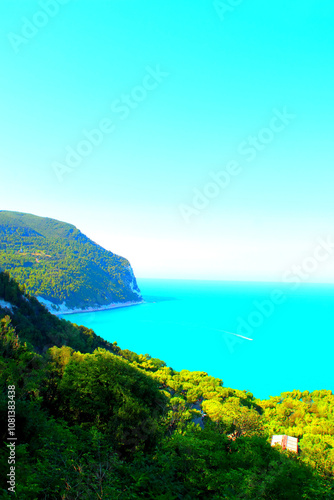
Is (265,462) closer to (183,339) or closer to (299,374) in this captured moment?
(299,374)

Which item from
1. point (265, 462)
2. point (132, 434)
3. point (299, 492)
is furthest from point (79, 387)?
point (299, 492)

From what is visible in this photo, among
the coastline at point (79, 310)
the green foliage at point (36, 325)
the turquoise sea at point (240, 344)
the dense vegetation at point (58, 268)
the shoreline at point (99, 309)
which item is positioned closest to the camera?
the green foliage at point (36, 325)

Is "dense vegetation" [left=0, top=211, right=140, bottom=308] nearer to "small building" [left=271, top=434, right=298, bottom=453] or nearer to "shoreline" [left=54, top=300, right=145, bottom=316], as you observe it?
"shoreline" [left=54, top=300, right=145, bottom=316]

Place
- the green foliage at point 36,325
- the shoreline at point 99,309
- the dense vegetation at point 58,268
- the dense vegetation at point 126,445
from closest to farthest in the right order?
the dense vegetation at point 126,445, the green foliage at point 36,325, the shoreline at point 99,309, the dense vegetation at point 58,268

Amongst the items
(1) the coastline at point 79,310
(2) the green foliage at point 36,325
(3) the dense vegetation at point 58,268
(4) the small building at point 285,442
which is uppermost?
(3) the dense vegetation at point 58,268

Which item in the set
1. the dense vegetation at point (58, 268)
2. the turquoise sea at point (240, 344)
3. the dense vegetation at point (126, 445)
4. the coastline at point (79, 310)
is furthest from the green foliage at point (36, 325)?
the dense vegetation at point (58, 268)

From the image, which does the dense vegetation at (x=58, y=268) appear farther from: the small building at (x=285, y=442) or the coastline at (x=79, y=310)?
the small building at (x=285, y=442)

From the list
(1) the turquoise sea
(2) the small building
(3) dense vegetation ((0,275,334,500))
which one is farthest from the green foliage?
(1) the turquoise sea
